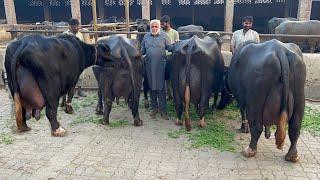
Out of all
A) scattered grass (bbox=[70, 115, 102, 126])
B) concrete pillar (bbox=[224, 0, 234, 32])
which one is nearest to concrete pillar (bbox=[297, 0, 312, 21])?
concrete pillar (bbox=[224, 0, 234, 32])

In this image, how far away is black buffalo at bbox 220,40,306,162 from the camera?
145 inches

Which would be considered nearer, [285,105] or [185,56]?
[285,105]

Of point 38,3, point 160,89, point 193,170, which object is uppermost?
point 38,3

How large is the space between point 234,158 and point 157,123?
1.78 meters

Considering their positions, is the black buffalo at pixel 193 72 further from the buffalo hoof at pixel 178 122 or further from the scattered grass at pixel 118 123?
Result: the scattered grass at pixel 118 123

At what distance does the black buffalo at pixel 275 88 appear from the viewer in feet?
12.1

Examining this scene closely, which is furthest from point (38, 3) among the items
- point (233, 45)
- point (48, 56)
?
point (48, 56)

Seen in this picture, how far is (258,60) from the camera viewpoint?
12.6 ft

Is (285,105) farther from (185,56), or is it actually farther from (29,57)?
(29,57)

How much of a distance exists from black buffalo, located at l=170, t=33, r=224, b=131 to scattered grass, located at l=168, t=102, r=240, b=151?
0.25 m

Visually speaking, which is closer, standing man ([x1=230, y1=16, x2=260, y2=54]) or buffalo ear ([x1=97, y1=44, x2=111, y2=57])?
buffalo ear ([x1=97, y1=44, x2=111, y2=57])

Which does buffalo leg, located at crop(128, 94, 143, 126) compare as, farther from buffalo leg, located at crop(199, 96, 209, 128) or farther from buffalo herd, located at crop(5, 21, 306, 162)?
buffalo leg, located at crop(199, 96, 209, 128)

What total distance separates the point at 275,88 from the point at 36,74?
8.64ft

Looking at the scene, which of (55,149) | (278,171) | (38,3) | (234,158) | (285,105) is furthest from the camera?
(38,3)
